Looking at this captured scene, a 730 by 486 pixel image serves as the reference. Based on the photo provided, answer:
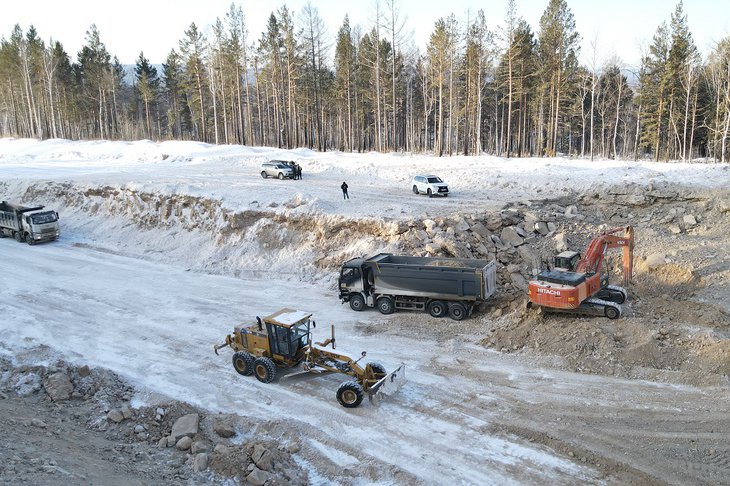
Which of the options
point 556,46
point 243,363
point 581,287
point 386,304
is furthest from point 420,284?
point 556,46

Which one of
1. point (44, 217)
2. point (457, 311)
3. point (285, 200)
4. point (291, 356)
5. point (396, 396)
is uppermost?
point (285, 200)

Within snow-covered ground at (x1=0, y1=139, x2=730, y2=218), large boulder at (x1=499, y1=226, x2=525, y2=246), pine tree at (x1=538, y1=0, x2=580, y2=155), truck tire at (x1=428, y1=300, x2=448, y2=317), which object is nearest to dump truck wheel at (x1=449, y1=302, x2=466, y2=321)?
truck tire at (x1=428, y1=300, x2=448, y2=317)

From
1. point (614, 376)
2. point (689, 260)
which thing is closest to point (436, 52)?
point (689, 260)

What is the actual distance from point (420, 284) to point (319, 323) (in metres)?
4.03

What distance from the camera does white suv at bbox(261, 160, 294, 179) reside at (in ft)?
121

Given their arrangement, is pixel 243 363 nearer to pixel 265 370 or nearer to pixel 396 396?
pixel 265 370

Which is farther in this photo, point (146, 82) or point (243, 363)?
point (146, 82)

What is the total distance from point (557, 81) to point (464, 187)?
1934cm

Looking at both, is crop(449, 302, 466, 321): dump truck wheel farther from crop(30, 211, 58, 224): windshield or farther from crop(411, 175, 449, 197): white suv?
crop(30, 211, 58, 224): windshield

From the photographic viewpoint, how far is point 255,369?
47.6ft

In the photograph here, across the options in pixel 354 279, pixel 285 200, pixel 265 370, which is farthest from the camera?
pixel 285 200

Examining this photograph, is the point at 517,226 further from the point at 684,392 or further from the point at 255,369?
the point at 255,369

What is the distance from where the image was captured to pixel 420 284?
1912 centimetres

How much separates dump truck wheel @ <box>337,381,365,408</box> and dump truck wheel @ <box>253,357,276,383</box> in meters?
2.25
